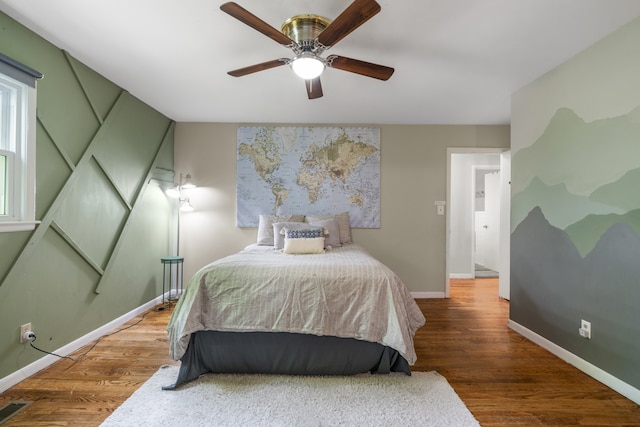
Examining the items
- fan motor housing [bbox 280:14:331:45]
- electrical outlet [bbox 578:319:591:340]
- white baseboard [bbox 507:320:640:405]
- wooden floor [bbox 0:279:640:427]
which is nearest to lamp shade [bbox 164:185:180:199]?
wooden floor [bbox 0:279:640:427]

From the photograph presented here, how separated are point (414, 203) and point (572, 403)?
8.21ft

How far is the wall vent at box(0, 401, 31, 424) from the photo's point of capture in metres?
1.55

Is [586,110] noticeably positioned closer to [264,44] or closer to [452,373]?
[452,373]

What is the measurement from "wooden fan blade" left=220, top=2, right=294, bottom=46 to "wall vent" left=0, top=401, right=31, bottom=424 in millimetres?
2418

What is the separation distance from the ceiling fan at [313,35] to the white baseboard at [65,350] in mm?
2424

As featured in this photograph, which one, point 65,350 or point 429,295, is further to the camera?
point 429,295

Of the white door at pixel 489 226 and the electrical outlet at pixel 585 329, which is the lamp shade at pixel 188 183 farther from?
the white door at pixel 489 226

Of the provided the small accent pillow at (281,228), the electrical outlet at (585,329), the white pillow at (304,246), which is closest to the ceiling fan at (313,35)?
the white pillow at (304,246)

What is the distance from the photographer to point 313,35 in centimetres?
179

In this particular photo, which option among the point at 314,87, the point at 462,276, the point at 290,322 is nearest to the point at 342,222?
the point at 314,87

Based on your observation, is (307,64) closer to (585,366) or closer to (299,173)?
(299,173)

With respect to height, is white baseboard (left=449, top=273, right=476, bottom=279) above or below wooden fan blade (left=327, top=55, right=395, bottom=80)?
below

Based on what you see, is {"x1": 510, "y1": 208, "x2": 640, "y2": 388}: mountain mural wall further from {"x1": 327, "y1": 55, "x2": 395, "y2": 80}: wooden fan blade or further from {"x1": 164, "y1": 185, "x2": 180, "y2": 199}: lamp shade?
{"x1": 164, "y1": 185, "x2": 180, "y2": 199}: lamp shade

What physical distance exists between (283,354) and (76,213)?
2.01 m
